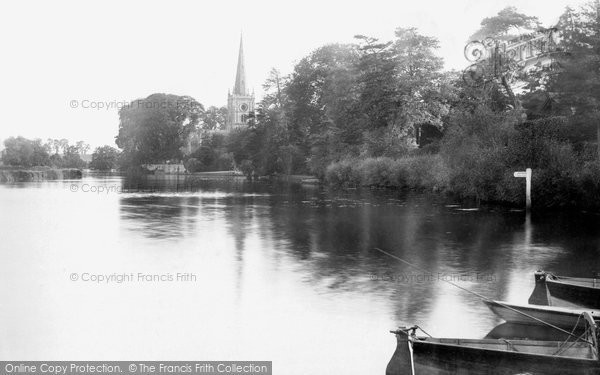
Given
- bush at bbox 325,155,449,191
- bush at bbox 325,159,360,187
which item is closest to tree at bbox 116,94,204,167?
Answer: bush at bbox 325,159,360,187

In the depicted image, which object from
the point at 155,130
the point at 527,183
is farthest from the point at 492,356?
the point at 155,130

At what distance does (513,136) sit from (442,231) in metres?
14.9

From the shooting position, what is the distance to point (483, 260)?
21.7 m

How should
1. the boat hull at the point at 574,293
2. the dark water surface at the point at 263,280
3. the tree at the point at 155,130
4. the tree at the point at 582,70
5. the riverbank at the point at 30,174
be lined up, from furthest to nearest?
the tree at the point at 155,130 < the riverbank at the point at 30,174 < the tree at the point at 582,70 < the dark water surface at the point at 263,280 < the boat hull at the point at 574,293

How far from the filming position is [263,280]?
1783 centimetres

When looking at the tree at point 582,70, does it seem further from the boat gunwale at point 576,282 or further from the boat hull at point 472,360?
the boat hull at point 472,360

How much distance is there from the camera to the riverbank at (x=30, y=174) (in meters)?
79.0

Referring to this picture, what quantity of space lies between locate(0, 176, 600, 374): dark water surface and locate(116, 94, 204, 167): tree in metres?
83.2

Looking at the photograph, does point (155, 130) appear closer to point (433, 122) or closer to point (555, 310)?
point (433, 122)

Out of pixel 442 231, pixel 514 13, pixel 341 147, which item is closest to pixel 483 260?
pixel 442 231

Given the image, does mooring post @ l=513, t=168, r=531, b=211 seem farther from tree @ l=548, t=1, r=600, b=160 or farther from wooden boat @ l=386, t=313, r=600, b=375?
wooden boat @ l=386, t=313, r=600, b=375

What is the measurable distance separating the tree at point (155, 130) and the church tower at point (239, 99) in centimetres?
4968

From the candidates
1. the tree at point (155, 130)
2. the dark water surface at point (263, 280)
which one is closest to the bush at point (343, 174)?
the dark water surface at point (263, 280)

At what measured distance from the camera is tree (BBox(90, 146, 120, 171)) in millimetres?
159000
